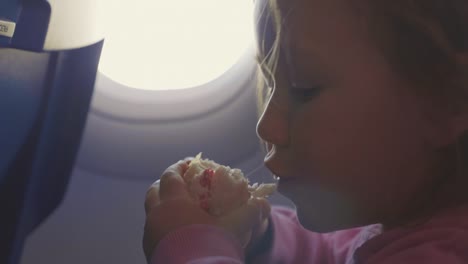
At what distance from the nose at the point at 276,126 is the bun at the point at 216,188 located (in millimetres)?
67

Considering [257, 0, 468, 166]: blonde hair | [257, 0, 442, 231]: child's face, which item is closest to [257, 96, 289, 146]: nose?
[257, 0, 442, 231]: child's face

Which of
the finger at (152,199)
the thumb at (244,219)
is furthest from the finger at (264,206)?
the finger at (152,199)

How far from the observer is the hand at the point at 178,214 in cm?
60

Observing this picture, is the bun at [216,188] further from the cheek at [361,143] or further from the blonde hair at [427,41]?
the blonde hair at [427,41]

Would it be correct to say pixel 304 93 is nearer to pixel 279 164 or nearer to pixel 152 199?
pixel 279 164

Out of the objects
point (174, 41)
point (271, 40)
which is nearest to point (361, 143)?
point (271, 40)

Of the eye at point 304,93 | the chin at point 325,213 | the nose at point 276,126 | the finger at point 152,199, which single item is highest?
the eye at point 304,93

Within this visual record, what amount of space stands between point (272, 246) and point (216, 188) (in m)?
0.12

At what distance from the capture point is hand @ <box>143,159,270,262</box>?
60cm

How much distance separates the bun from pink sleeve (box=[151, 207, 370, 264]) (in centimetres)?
3

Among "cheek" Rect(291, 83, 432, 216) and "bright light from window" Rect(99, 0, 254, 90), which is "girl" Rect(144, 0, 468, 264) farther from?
"bright light from window" Rect(99, 0, 254, 90)

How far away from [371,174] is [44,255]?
36 cm

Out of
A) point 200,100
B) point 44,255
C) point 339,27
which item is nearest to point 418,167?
point 339,27

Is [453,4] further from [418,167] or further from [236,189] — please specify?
[236,189]
